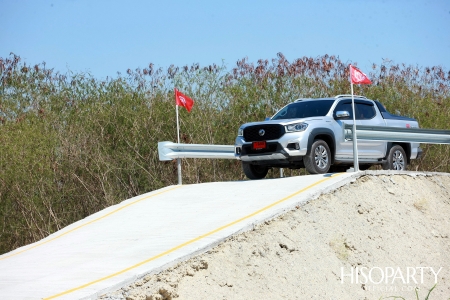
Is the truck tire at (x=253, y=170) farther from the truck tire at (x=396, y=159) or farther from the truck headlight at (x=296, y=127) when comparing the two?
the truck tire at (x=396, y=159)

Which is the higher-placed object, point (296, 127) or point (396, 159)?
point (296, 127)

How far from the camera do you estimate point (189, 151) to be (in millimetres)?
17094

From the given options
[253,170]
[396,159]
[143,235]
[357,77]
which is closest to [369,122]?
[396,159]

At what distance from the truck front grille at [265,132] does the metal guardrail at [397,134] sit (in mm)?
1439

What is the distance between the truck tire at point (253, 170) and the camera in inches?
650

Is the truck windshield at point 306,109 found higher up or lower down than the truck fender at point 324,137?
higher up

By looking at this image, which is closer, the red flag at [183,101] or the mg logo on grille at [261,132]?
the mg logo on grille at [261,132]

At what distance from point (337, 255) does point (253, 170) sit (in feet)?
18.8

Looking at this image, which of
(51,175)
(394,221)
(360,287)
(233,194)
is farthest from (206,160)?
(360,287)

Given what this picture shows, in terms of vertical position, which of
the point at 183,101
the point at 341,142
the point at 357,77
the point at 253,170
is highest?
the point at 357,77

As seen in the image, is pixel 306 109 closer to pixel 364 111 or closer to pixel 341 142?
pixel 341 142

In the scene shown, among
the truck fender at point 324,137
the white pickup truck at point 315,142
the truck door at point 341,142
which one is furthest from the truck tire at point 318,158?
the truck door at point 341,142

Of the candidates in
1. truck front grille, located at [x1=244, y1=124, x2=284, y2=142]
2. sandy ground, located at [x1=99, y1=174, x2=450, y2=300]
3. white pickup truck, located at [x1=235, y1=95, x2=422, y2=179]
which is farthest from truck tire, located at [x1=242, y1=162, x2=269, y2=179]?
sandy ground, located at [x1=99, y1=174, x2=450, y2=300]

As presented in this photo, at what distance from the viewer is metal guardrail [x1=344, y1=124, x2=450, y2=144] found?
14.6 meters
